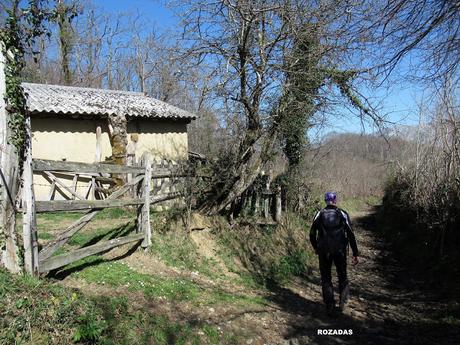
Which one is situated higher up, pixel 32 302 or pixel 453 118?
pixel 453 118

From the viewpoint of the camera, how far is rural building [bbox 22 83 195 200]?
13164 millimetres

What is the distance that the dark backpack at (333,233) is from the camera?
688 centimetres

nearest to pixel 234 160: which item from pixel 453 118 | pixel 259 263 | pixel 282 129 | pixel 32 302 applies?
pixel 282 129

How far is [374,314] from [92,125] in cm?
1104

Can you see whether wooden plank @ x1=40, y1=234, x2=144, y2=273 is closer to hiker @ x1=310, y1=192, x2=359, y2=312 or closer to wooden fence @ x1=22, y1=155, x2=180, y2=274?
wooden fence @ x1=22, y1=155, x2=180, y2=274

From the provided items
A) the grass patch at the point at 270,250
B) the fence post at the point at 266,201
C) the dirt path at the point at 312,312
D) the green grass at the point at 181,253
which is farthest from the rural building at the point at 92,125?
the dirt path at the point at 312,312

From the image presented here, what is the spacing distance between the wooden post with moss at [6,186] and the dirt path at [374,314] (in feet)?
12.5

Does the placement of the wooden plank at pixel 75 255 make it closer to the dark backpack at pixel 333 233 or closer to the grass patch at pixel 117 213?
the dark backpack at pixel 333 233

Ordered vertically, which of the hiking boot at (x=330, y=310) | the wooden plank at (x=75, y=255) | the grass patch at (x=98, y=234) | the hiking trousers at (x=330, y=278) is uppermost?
the wooden plank at (x=75, y=255)

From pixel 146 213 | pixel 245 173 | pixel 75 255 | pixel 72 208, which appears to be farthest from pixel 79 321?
pixel 245 173

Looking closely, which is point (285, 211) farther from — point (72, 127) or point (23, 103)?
point (23, 103)

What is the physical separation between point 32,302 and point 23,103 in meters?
2.39

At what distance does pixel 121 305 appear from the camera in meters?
5.23

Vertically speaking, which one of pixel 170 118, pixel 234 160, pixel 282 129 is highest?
pixel 170 118
